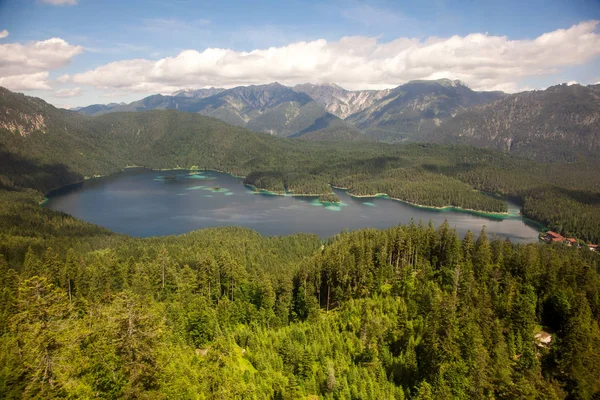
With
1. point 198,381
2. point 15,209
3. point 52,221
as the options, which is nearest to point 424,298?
point 198,381

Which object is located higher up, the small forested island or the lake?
the small forested island

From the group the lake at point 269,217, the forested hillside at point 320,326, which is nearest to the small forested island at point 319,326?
the forested hillside at point 320,326

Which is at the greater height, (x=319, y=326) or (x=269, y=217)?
(x=319, y=326)

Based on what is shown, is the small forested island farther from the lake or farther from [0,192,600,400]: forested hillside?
Answer: the lake

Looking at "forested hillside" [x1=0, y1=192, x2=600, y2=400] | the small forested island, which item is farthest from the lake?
"forested hillside" [x1=0, y1=192, x2=600, y2=400]

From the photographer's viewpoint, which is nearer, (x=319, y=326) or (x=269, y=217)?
(x=319, y=326)

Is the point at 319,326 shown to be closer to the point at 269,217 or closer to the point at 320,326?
the point at 320,326

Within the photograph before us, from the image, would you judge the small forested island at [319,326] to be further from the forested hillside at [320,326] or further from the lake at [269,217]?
the lake at [269,217]

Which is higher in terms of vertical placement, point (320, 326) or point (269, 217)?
point (320, 326)

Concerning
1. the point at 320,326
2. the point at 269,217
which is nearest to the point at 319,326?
the point at 320,326
